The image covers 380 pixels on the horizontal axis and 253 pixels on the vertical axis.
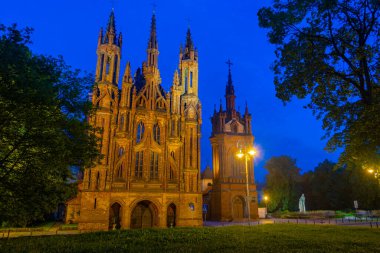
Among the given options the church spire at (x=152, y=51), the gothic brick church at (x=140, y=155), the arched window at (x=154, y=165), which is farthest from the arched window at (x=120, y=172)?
the church spire at (x=152, y=51)

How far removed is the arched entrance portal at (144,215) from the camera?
34.2m

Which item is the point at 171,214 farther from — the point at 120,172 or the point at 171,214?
the point at 120,172

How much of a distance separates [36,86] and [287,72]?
13220mm

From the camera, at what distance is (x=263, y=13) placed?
16.0m

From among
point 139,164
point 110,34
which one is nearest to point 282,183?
point 139,164

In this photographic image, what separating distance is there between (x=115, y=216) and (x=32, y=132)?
23.5 m

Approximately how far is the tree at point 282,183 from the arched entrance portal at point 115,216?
37.8 metres

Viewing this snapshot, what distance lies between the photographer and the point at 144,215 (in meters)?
34.9

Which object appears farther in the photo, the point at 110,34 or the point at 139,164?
the point at 110,34

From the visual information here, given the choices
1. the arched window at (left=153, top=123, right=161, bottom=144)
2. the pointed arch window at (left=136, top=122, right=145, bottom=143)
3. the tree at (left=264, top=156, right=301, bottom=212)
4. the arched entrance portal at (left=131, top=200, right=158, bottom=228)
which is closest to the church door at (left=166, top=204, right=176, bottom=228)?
the arched entrance portal at (left=131, top=200, right=158, bottom=228)

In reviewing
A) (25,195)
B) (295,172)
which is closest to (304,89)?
(25,195)

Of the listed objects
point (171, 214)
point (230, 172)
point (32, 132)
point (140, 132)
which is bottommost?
point (171, 214)

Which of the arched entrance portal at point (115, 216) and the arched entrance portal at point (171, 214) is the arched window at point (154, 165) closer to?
the arched entrance portal at point (171, 214)

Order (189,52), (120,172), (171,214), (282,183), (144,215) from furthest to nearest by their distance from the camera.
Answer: (282,183) < (189,52) < (171,214) < (144,215) < (120,172)
